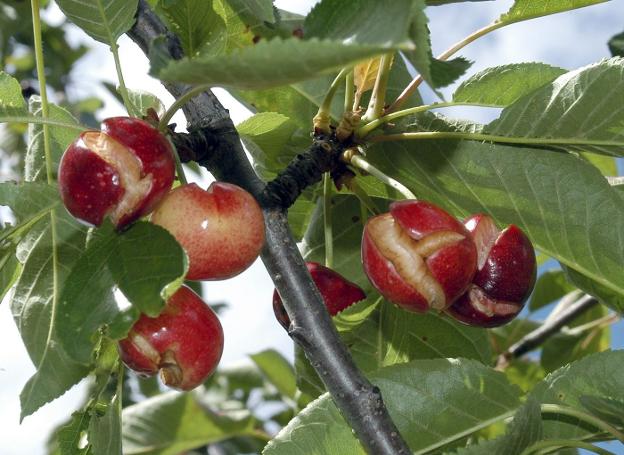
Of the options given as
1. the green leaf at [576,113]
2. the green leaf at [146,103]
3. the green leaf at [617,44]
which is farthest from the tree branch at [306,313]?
the green leaf at [617,44]

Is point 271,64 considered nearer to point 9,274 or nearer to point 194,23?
point 194,23

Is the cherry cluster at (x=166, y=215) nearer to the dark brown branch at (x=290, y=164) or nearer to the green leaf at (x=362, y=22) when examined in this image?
the dark brown branch at (x=290, y=164)

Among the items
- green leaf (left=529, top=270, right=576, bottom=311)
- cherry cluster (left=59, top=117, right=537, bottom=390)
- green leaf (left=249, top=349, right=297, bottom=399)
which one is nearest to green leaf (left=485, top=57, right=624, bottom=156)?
cherry cluster (left=59, top=117, right=537, bottom=390)

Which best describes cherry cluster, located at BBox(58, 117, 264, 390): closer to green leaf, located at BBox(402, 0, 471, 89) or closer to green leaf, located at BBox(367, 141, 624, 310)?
green leaf, located at BBox(402, 0, 471, 89)

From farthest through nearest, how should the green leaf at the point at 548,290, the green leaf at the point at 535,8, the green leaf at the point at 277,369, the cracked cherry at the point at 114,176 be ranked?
the green leaf at the point at 548,290 → the green leaf at the point at 277,369 → the green leaf at the point at 535,8 → the cracked cherry at the point at 114,176

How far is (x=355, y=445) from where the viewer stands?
1438 millimetres

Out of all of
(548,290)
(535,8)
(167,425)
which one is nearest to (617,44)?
(535,8)

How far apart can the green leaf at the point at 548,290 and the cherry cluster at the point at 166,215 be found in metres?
2.47

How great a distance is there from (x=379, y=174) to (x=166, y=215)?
0.42m

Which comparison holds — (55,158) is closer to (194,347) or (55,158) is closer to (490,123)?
(194,347)

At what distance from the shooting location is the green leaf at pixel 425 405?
4.69 ft

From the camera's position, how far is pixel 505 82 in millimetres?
1594

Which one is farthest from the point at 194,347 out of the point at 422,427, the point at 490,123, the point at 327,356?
the point at 490,123

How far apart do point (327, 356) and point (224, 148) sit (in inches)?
15.6
